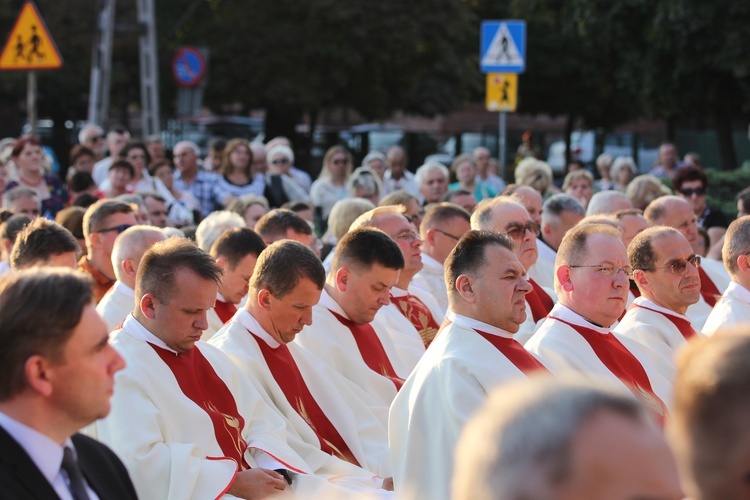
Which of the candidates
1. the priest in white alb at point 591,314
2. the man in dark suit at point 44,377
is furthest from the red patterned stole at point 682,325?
the man in dark suit at point 44,377

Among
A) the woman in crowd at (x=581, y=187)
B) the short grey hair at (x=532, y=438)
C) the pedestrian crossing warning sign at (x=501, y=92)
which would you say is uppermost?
the pedestrian crossing warning sign at (x=501, y=92)

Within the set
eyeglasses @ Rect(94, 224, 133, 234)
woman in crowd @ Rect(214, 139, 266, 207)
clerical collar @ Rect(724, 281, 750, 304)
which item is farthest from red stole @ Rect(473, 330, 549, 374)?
woman in crowd @ Rect(214, 139, 266, 207)

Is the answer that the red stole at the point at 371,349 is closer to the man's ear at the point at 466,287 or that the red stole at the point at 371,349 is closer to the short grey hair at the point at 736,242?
the man's ear at the point at 466,287

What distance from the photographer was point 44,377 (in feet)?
9.64

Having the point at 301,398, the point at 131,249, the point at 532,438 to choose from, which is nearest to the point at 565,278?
the point at 301,398

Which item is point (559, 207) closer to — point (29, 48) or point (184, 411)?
point (184, 411)

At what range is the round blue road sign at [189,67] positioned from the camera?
18125 mm

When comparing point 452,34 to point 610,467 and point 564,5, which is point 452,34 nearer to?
point 564,5

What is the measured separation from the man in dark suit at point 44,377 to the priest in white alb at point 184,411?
5.32 feet

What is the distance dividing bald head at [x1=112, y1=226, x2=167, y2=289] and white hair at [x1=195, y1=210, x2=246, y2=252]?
4.19 feet

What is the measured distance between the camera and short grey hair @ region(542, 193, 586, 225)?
30.1 ft

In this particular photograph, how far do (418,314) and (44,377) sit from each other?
17.1 feet

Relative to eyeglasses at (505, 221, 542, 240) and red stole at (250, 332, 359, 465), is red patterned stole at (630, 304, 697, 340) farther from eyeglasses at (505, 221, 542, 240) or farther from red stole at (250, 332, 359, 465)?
red stole at (250, 332, 359, 465)

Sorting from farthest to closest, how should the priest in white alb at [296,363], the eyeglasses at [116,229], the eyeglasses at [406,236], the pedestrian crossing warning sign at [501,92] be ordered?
the pedestrian crossing warning sign at [501,92], the eyeglasses at [406,236], the eyeglasses at [116,229], the priest in white alb at [296,363]
